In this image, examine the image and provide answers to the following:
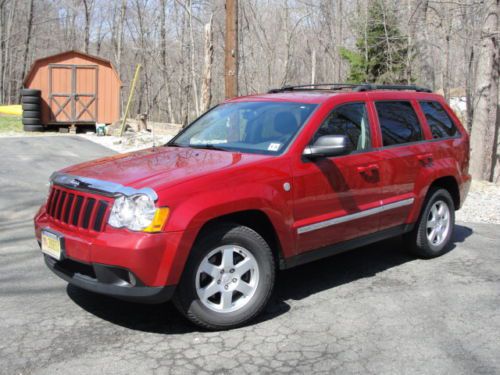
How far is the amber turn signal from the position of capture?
12.3ft

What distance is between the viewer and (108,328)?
13.8 ft

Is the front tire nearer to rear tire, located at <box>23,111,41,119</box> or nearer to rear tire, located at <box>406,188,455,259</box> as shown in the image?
rear tire, located at <box>406,188,455,259</box>

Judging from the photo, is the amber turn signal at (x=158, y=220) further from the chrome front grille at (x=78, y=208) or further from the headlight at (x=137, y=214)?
the chrome front grille at (x=78, y=208)

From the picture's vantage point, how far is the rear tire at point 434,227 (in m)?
6.06

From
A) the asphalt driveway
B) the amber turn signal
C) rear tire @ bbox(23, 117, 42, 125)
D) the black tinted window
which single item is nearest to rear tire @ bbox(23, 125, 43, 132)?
rear tire @ bbox(23, 117, 42, 125)

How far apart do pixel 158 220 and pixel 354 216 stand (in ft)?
6.65

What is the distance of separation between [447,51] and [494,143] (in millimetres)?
6010

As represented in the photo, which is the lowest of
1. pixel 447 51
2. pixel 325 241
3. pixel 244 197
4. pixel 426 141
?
pixel 325 241

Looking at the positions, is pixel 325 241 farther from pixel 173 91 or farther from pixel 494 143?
pixel 173 91

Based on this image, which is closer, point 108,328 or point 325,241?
point 108,328

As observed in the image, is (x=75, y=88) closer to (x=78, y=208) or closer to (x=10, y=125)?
(x=10, y=125)

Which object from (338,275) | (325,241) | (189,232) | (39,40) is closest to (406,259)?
(338,275)

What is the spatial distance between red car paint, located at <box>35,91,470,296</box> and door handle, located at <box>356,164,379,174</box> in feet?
0.04

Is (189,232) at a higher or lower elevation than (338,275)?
higher
